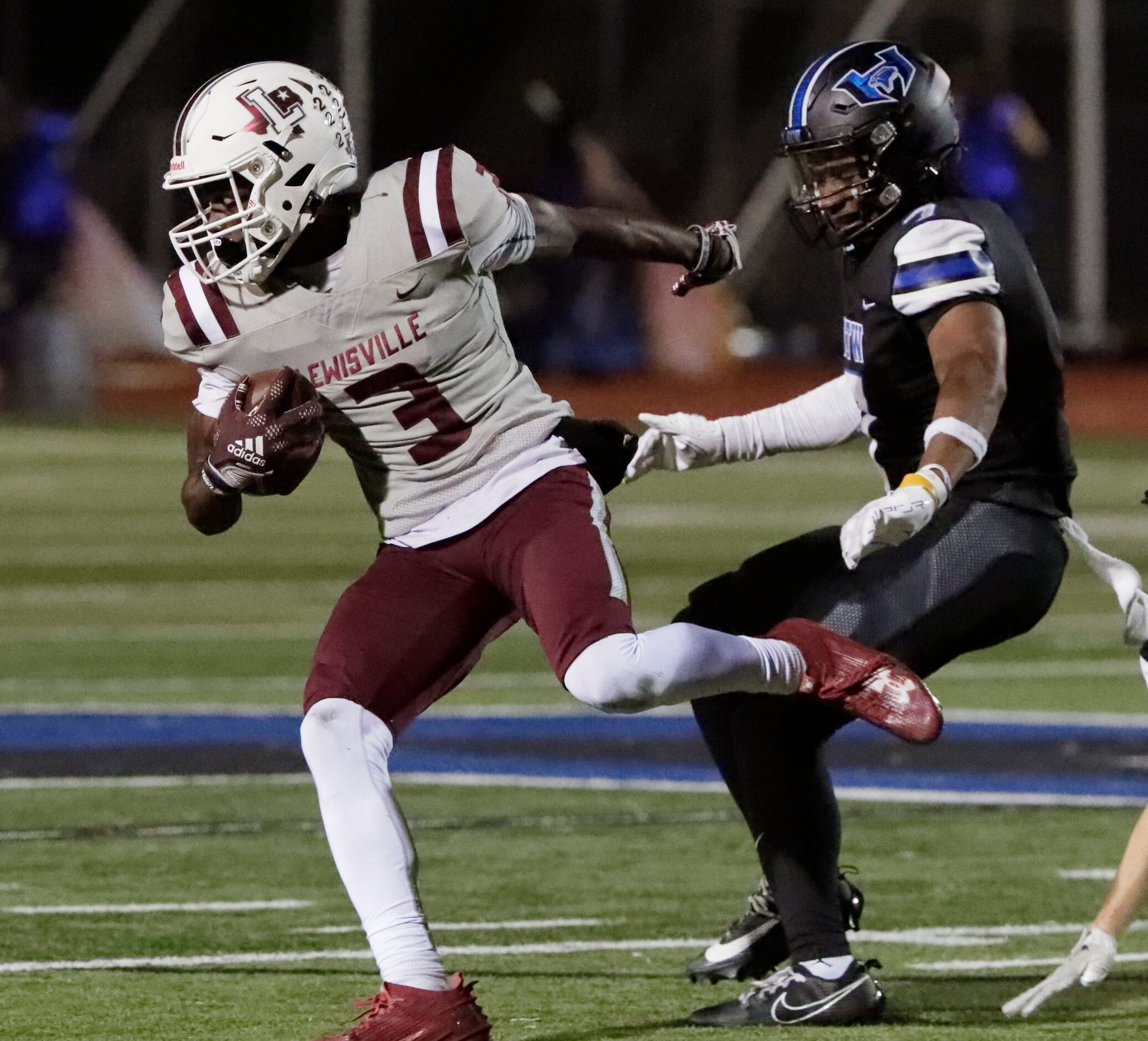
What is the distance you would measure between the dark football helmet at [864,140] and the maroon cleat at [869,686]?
0.82 metres

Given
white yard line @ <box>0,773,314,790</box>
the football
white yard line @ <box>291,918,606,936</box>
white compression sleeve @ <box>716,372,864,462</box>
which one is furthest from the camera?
white yard line @ <box>0,773,314,790</box>

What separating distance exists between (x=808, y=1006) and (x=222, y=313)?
1.58 m

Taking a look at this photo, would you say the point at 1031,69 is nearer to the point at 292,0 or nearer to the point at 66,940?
the point at 292,0

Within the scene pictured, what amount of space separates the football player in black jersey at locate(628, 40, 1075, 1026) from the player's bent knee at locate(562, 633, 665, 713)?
45cm

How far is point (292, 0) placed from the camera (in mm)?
19234

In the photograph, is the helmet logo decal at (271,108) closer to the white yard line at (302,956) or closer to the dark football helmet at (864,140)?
the dark football helmet at (864,140)

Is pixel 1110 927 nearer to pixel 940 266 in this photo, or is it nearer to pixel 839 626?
pixel 839 626

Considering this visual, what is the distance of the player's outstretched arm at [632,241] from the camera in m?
5.27

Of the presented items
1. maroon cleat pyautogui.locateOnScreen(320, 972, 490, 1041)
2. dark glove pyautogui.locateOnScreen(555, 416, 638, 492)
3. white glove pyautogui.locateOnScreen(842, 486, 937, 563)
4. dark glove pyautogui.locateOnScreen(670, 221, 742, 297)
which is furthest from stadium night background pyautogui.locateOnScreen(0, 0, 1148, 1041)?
dark glove pyautogui.locateOnScreen(670, 221, 742, 297)

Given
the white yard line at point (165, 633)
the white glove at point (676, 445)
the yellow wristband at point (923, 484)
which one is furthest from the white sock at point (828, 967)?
the white yard line at point (165, 633)

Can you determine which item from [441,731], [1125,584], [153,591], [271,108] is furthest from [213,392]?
[153,591]

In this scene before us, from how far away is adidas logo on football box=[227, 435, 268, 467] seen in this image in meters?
4.78

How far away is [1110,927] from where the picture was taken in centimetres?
480

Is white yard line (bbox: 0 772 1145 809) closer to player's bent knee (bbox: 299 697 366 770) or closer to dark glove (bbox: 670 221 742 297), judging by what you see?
dark glove (bbox: 670 221 742 297)
